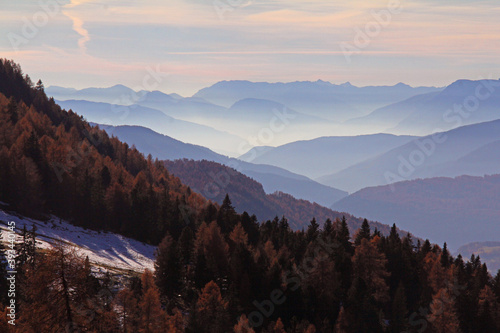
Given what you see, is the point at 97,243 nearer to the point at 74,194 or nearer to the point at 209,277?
the point at 74,194

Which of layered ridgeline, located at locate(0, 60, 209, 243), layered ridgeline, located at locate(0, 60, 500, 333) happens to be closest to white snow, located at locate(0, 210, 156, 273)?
layered ridgeline, located at locate(0, 60, 500, 333)

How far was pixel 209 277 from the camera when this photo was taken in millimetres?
58500

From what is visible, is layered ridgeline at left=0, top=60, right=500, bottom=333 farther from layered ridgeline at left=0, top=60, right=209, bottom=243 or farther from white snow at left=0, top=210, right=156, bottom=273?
white snow at left=0, top=210, right=156, bottom=273

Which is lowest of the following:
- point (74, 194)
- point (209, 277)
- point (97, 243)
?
point (97, 243)

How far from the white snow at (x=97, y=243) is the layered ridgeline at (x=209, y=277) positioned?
352 cm

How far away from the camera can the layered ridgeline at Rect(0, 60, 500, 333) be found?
24328 millimetres

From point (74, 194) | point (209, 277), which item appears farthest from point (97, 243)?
point (209, 277)

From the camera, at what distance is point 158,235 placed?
290 ft

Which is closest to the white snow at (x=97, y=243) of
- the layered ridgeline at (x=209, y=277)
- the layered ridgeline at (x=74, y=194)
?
the layered ridgeline at (x=209, y=277)

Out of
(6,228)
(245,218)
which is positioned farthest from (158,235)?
(6,228)

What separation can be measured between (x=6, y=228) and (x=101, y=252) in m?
14.3

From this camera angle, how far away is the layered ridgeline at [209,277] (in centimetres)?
2433

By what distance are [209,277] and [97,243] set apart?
81.5ft

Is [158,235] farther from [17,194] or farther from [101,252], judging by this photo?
[17,194]
